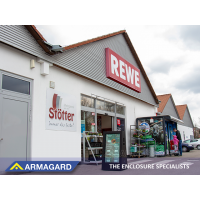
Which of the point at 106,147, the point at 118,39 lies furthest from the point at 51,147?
the point at 118,39

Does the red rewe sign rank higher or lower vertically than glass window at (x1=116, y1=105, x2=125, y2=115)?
higher

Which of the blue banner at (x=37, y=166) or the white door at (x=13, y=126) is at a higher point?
the white door at (x=13, y=126)

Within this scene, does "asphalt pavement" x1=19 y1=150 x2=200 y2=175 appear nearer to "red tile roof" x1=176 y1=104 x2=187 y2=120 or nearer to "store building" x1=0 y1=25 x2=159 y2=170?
"store building" x1=0 y1=25 x2=159 y2=170

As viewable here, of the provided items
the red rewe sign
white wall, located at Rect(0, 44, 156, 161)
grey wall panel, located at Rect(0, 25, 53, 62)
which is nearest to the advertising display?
the red rewe sign

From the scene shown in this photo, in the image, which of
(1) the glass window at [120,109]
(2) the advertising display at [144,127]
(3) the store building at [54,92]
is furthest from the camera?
(2) the advertising display at [144,127]

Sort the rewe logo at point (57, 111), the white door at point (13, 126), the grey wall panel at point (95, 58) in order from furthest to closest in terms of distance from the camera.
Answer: the grey wall panel at point (95, 58), the rewe logo at point (57, 111), the white door at point (13, 126)

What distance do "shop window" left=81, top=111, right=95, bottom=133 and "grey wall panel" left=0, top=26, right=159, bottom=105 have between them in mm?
1706

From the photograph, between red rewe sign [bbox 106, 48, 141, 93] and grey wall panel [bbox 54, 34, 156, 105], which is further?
red rewe sign [bbox 106, 48, 141, 93]

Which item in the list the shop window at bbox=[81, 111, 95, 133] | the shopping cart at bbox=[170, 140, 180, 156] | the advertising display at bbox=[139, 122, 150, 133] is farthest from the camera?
the advertising display at bbox=[139, 122, 150, 133]

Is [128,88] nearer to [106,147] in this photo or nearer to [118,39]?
[118,39]

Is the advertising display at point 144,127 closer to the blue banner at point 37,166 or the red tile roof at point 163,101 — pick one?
the blue banner at point 37,166

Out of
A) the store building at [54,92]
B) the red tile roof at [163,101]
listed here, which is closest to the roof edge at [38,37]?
the store building at [54,92]

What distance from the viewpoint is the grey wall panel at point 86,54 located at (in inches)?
292

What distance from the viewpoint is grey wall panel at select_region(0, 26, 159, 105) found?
7412 mm
